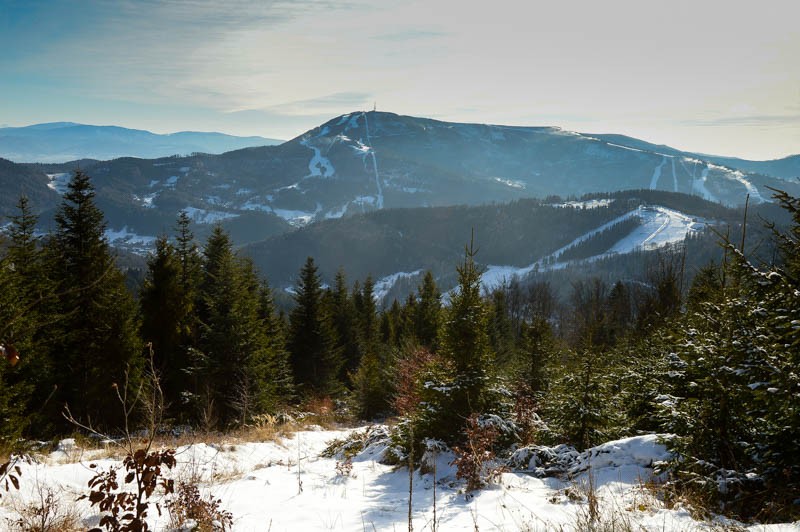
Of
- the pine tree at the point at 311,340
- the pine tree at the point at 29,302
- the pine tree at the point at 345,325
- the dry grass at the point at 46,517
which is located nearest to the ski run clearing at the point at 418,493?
the dry grass at the point at 46,517

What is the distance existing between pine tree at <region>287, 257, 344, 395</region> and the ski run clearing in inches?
795

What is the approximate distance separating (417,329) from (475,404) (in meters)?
24.9

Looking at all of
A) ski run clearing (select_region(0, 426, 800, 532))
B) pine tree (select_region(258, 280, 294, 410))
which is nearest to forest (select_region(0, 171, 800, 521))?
pine tree (select_region(258, 280, 294, 410))

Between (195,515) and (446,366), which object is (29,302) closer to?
→ (195,515)

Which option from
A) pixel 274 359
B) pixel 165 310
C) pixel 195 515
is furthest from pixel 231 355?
pixel 195 515

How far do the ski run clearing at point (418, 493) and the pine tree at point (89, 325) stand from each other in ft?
30.0

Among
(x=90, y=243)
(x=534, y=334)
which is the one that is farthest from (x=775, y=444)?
(x=90, y=243)

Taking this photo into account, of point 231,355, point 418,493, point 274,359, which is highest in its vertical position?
point 418,493

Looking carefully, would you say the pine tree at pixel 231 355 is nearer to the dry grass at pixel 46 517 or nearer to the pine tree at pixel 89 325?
→ the pine tree at pixel 89 325

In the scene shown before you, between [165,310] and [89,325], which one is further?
[165,310]

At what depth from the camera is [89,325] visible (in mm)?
15367

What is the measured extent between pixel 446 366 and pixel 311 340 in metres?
20.8

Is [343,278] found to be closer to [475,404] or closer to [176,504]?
[475,404]

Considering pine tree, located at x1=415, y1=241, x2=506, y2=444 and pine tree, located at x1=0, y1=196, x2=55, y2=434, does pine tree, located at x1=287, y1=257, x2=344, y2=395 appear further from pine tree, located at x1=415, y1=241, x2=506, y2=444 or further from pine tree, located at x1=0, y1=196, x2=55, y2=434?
pine tree, located at x1=415, y1=241, x2=506, y2=444
